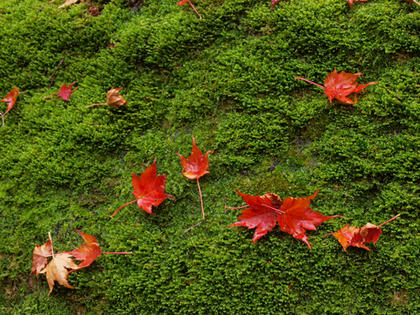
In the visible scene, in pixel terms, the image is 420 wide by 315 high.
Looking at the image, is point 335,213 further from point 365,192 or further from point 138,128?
point 138,128

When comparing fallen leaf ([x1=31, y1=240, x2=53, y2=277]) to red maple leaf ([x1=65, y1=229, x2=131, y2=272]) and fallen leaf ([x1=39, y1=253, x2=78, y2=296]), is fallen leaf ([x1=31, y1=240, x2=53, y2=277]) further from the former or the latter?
red maple leaf ([x1=65, y1=229, x2=131, y2=272])

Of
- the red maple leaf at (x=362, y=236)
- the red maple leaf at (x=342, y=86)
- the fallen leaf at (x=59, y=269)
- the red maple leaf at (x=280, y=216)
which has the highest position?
the red maple leaf at (x=342, y=86)

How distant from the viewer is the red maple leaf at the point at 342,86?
1.97 meters

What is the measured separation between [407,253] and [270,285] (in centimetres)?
73

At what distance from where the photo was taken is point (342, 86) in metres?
2.00

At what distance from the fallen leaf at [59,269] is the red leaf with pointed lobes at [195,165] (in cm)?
86

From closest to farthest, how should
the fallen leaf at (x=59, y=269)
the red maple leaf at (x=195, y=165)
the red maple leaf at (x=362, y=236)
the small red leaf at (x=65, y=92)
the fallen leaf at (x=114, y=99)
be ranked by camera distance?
the red maple leaf at (x=362, y=236)
the fallen leaf at (x=59, y=269)
the red maple leaf at (x=195, y=165)
the fallen leaf at (x=114, y=99)
the small red leaf at (x=65, y=92)

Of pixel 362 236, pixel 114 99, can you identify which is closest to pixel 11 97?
pixel 114 99

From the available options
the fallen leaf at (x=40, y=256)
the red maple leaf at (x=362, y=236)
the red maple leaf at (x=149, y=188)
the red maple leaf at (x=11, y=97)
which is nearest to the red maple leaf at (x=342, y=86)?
the red maple leaf at (x=362, y=236)

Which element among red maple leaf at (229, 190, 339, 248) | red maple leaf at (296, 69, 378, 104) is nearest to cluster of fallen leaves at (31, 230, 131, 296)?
red maple leaf at (229, 190, 339, 248)

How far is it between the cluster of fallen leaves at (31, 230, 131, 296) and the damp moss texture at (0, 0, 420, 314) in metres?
0.05

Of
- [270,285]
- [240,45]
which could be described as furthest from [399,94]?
[270,285]

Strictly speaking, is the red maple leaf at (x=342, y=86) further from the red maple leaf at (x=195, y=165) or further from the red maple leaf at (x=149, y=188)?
the red maple leaf at (x=149, y=188)

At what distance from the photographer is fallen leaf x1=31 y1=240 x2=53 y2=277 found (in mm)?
1954
